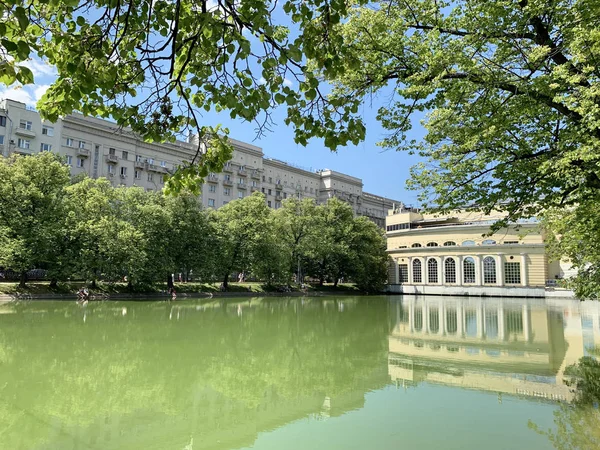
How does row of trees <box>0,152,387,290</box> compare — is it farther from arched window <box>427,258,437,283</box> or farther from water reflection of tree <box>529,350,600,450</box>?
water reflection of tree <box>529,350,600,450</box>

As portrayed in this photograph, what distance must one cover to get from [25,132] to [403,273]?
4866 cm

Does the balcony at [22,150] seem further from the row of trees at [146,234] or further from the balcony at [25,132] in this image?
the row of trees at [146,234]

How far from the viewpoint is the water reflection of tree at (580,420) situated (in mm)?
5633

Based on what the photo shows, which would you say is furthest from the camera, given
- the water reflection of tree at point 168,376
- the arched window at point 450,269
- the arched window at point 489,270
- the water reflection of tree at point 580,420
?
the arched window at point 450,269

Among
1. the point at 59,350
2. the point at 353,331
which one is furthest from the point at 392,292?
the point at 59,350

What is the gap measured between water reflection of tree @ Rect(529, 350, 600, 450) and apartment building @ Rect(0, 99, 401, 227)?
21760 millimetres

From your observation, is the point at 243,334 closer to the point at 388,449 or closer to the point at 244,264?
the point at 388,449

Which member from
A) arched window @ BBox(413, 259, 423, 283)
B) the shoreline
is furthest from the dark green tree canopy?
arched window @ BBox(413, 259, 423, 283)

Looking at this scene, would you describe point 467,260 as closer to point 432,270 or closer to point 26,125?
point 432,270

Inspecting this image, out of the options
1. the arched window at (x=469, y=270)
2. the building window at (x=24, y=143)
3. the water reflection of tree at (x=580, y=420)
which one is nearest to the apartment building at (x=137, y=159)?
the building window at (x=24, y=143)

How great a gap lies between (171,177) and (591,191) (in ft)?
23.0

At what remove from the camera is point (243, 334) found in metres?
15.3

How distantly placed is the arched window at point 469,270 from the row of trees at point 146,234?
1353 cm

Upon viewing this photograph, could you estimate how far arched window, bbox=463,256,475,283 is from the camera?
180 ft
